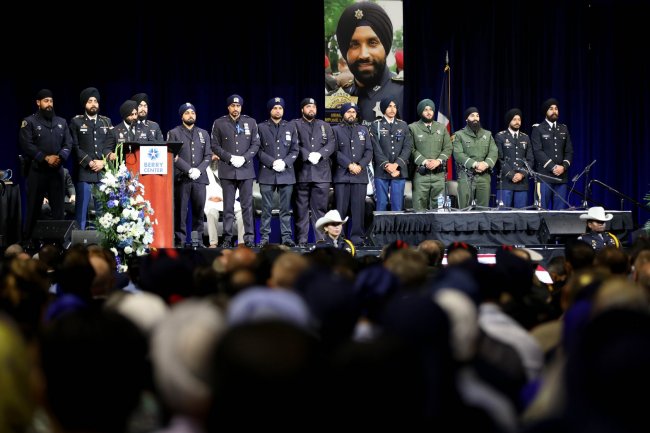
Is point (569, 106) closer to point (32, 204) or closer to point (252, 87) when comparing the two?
point (252, 87)

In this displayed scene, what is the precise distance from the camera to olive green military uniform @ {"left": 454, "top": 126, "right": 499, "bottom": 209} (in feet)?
38.9

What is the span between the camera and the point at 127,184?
8.20m

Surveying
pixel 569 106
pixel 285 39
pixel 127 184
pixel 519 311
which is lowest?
pixel 519 311

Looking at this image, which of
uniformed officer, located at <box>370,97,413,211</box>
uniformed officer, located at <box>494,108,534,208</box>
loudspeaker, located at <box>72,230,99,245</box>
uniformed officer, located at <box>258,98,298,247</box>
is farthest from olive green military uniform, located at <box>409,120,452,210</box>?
loudspeaker, located at <box>72,230,99,245</box>

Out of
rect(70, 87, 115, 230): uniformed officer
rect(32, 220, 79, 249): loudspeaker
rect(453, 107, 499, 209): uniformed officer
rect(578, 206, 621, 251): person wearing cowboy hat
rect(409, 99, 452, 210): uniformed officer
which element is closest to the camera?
rect(578, 206, 621, 251): person wearing cowboy hat

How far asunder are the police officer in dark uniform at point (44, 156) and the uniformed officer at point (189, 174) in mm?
1159

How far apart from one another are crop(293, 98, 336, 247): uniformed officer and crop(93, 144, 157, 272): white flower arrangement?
2.88 metres

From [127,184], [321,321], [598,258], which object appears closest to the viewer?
[321,321]

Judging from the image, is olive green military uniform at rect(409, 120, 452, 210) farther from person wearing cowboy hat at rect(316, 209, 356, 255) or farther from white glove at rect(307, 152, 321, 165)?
person wearing cowboy hat at rect(316, 209, 356, 255)

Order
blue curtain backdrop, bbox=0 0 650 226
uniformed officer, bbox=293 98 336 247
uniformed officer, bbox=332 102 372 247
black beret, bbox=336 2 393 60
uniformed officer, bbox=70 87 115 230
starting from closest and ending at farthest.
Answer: uniformed officer, bbox=70 87 115 230, uniformed officer, bbox=293 98 336 247, uniformed officer, bbox=332 102 372 247, blue curtain backdrop, bbox=0 0 650 226, black beret, bbox=336 2 393 60

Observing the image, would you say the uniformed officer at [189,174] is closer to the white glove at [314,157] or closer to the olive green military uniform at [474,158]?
the white glove at [314,157]

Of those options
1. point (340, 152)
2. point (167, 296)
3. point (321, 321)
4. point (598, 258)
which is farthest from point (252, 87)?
point (321, 321)

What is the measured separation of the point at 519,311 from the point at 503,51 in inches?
464

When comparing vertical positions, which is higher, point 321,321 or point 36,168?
point 36,168
